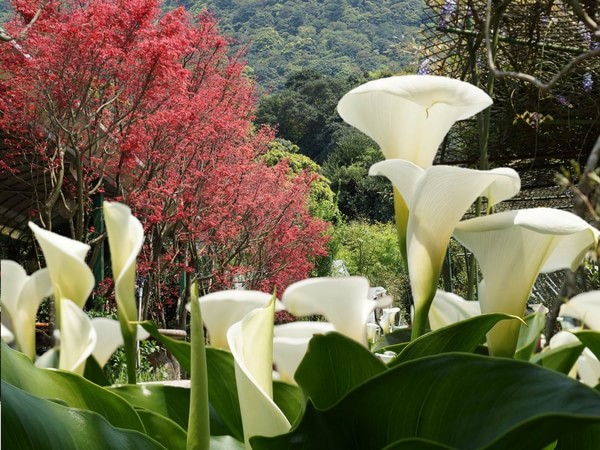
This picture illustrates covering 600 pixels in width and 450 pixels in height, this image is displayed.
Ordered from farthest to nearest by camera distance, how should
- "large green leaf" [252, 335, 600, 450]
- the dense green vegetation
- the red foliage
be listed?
the dense green vegetation < the red foliage < "large green leaf" [252, 335, 600, 450]

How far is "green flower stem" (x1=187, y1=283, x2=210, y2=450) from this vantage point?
1.35 ft

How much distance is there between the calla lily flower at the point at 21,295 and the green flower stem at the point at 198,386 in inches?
9.9

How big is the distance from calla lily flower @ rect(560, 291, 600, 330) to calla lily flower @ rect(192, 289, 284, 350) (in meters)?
0.28

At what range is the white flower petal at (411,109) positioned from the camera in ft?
1.99

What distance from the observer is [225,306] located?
64cm

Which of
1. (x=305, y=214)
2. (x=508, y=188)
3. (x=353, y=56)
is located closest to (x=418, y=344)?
(x=508, y=188)

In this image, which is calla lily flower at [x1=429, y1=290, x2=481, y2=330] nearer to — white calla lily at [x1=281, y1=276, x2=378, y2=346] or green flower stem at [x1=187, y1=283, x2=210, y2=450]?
white calla lily at [x1=281, y1=276, x2=378, y2=346]

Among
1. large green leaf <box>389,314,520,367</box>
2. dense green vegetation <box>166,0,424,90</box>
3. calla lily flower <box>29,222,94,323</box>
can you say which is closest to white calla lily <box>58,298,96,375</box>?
calla lily flower <box>29,222,94,323</box>

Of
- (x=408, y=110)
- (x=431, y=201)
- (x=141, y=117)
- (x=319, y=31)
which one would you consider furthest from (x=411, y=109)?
(x=319, y=31)

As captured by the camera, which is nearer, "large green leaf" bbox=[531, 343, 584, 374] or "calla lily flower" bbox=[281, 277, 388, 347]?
"calla lily flower" bbox=[281, 277, 388, 347]

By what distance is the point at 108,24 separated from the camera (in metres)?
6.43

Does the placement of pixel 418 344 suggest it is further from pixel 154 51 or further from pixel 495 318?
pixel 154 51

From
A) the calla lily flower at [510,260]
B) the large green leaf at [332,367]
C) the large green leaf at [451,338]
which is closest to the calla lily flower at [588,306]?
the calla lily flower at [510,260]

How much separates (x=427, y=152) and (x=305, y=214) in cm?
1198
